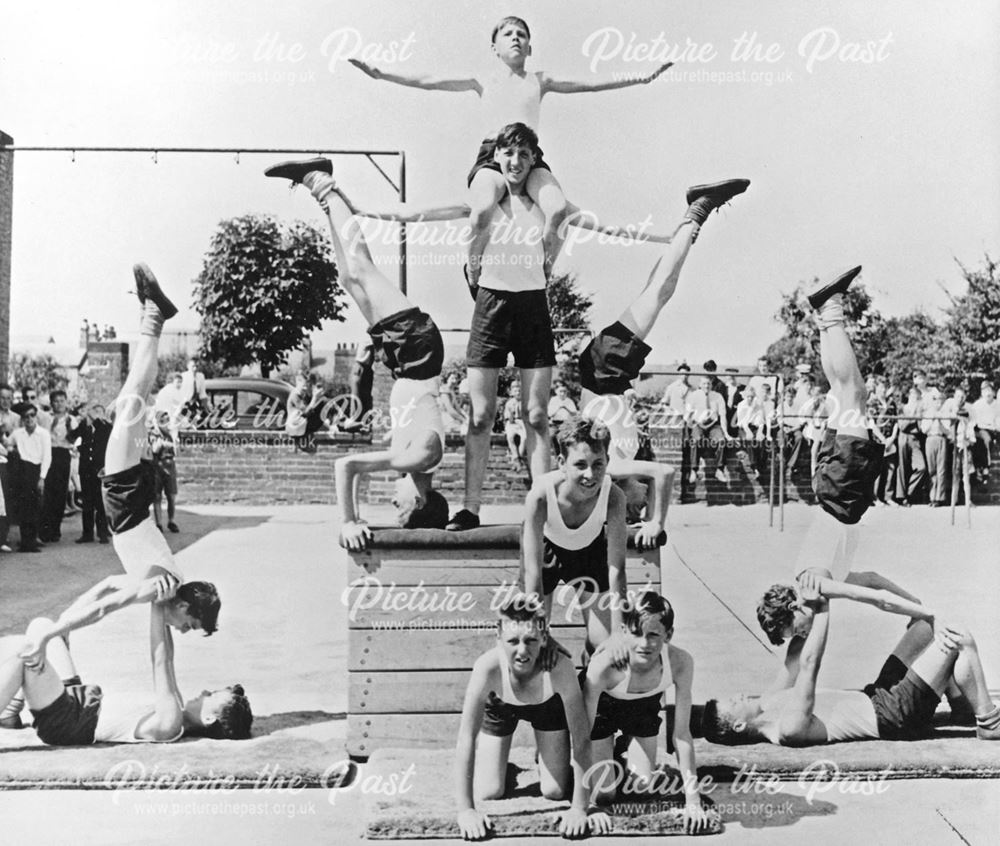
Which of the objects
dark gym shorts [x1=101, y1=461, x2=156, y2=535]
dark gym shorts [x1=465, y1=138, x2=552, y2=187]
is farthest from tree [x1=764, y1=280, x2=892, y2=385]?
dark gym shorts [x1=101, y1=461, x2=156, y2=535]

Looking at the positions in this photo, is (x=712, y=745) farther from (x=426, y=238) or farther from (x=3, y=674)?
(x=3, y=674)

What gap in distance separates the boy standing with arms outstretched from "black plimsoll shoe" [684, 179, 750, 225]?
0.60 meters

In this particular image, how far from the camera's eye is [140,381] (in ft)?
16.5

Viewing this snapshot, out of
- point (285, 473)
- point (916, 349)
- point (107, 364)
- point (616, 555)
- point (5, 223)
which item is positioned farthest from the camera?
point (285, 473)

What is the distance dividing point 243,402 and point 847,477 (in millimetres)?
5790

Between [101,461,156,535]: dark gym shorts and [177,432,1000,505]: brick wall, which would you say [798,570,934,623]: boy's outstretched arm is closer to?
[101,461,156,535]: dark gym shorts

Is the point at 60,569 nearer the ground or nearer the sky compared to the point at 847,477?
nearer the ground

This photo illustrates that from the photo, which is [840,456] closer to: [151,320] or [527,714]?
[527,714]

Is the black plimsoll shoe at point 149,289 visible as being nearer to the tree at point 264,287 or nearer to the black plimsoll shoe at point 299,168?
the black plimsoll shoe at point 299,168

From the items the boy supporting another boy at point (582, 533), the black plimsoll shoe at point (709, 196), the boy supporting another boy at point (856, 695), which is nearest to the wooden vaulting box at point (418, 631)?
the boy supporting another boy at point (582, 533)

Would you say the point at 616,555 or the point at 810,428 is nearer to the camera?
the point at 616,555

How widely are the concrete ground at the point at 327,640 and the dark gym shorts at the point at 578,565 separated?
0.89 m

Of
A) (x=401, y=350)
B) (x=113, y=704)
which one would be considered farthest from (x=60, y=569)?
(x=401, y=350)

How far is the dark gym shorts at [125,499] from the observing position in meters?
5.12
